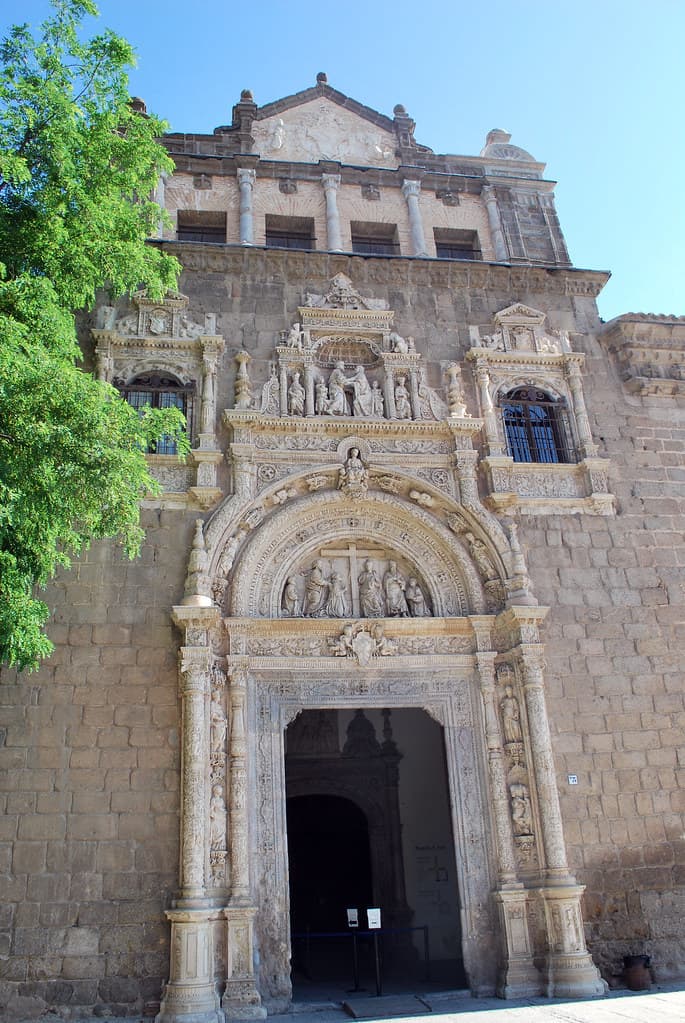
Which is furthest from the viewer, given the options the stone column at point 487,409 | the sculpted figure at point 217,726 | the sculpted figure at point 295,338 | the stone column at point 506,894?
the sculpted figure at point 295,338

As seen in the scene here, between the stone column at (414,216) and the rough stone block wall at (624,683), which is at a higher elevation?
the stone column at (414,216)

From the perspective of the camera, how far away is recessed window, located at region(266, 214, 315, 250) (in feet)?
45.1

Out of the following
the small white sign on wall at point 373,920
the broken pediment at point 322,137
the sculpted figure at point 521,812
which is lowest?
the small white sign on wall at point 373,920

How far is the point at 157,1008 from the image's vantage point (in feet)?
27.5

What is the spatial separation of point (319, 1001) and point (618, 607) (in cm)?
607

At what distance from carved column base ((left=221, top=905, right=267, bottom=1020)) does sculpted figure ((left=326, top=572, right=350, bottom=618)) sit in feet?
11.9

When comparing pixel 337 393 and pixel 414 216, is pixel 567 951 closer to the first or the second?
pixel 337 393

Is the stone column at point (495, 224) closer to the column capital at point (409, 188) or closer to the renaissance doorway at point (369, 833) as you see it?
the column capital at point (409, 188)

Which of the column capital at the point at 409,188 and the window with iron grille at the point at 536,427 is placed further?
the column capital at the point at 409,188

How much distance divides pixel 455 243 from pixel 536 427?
4.09 m

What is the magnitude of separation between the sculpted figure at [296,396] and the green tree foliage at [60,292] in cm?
212

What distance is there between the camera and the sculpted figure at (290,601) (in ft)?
35.3

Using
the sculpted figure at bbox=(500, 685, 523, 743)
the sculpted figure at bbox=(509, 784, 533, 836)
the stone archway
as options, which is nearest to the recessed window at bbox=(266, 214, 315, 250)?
the stone archway

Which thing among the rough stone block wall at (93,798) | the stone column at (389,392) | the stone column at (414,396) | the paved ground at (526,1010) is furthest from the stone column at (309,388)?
the paved ground at (526,1010)
